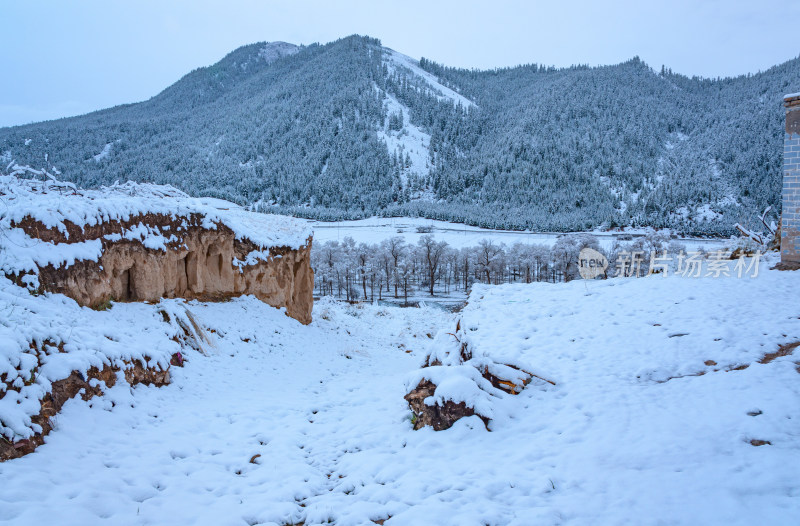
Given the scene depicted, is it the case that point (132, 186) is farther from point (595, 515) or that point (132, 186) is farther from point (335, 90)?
point (335, 90)

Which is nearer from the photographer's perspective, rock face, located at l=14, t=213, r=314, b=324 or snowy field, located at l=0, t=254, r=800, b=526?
snowy field, located at l=0, t=254, r=800, b=526

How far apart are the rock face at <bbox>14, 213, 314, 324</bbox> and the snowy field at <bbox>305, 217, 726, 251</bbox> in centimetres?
6162

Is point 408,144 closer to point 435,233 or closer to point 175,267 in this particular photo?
point 435,233

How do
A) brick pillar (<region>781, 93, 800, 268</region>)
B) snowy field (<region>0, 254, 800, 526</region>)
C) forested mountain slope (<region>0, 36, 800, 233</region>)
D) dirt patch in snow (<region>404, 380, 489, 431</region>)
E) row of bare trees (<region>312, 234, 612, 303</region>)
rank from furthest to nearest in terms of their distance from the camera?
forested mountain slope (<region>0, 36, 800, 233</region>) < row of bare trees (<region>312, 234, 612, 303</region>) < brick pillar (<region>781, 93, 800, 268</region>) < dirt patch in snow (<region>404, 380, 489, 431</region>) < snowy field (<region>0, 254, 800, 526</region>)

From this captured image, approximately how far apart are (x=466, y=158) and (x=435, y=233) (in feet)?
316

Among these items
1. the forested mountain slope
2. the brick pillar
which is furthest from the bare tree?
the brick pillar

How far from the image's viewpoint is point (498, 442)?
20.6 ft

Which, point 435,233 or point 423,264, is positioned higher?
point 435,233

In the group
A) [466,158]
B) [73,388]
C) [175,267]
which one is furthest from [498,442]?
[466,158]

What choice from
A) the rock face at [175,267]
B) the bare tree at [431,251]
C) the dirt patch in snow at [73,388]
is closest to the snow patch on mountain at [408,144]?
the bare tree at [431,251]

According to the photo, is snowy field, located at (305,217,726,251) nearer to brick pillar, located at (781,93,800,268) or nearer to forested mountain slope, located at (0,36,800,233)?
forested mountain slope, located at (0,36,800,233)

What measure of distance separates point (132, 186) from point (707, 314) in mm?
17892

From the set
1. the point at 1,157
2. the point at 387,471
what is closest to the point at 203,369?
the point at 387,471

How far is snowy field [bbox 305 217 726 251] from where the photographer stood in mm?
85312
